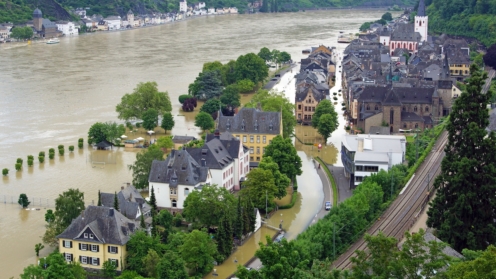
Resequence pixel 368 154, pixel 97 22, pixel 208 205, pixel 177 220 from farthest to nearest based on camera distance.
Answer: pixel 97 22, pixel 368 154, pixel 177 220, pixel 208 205

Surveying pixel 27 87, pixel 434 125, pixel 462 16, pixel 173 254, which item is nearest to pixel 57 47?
pixel 27 87

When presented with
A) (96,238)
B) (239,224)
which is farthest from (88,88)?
(96,238)

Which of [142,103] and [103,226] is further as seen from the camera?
[142,103]

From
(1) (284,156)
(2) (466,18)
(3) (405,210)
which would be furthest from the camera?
(2) (466,18)

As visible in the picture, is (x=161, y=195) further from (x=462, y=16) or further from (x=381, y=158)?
(x=462, y=16)

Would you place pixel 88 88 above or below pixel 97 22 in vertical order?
below

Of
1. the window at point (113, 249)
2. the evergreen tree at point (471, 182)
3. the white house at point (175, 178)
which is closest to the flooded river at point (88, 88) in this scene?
the window at point (113, 249)

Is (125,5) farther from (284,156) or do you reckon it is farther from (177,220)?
(177,220)

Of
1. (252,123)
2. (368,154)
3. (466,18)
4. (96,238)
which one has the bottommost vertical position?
(96,238)
